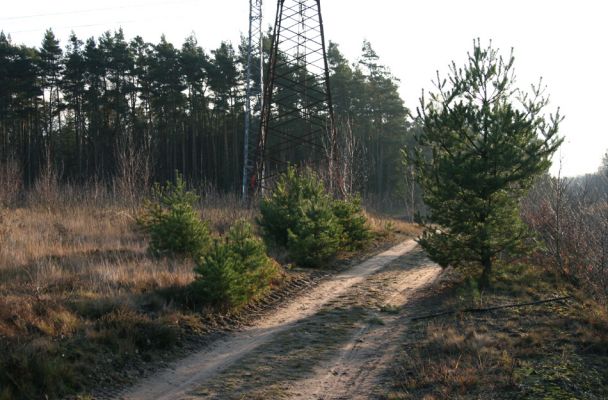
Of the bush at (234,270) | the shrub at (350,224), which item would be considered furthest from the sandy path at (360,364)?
the shrub at (350,224)

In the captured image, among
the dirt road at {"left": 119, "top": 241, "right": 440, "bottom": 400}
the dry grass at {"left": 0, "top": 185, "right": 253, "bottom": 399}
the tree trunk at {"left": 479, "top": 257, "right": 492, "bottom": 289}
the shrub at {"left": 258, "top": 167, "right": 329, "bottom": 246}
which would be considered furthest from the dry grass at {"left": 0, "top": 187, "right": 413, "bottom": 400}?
the tree trunk at {"left": 479, "top": 257, "right": 492, "bottom": 289}

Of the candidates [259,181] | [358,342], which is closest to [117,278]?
[358,342]

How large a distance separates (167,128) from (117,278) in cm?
4438

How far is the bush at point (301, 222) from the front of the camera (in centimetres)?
1441

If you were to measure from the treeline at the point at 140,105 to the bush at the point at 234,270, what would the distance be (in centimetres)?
3430

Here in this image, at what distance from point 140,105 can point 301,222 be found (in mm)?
42127

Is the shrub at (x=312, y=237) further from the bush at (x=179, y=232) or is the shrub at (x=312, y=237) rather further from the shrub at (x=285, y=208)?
the bush at (x=179, y=232)

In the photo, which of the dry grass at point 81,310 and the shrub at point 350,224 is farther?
the shrub at point 350,224

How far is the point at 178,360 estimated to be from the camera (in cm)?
744

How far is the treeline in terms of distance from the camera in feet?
153

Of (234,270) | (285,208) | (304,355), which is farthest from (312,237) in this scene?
(304,355)

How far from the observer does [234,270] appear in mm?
9656

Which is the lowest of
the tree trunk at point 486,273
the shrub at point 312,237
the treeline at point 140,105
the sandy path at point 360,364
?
the sandy path at point 360,364

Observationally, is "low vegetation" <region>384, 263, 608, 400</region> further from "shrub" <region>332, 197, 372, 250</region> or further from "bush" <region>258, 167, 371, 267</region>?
"shrub" <region>332, 197, 372, 250</region>
